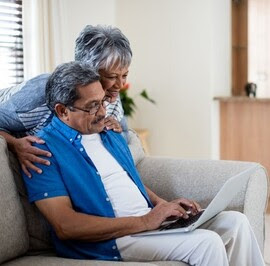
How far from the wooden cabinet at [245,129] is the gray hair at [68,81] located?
8.54ft

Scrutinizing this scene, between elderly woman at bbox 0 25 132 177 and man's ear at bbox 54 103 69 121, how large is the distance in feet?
0.37

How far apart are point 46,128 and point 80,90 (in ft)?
0.61

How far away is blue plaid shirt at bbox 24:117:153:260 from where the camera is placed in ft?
5.41

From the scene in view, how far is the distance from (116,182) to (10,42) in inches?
75.5

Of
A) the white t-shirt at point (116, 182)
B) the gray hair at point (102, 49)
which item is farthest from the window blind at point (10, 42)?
the white t-shirt at point (116, 182)

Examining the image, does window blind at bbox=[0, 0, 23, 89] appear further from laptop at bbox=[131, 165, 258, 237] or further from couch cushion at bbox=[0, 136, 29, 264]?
laptop at bbox=[131, 165, 258, 237]

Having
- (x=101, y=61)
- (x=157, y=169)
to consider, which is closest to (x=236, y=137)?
(x=157, y=169)

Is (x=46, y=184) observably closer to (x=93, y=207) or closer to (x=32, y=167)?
(x=32, y=167)

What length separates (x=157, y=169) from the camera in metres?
2.29

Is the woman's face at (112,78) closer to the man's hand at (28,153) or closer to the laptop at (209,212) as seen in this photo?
the man's hand at (28,153)

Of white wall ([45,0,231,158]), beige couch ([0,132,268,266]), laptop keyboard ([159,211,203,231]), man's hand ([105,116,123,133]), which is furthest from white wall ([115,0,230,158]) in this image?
laptop keyboard ([159,211,203,231])

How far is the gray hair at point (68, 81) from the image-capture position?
170cm

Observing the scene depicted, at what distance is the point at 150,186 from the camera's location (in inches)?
89.3

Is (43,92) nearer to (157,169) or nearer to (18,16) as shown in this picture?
(157,169)
